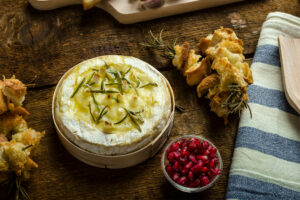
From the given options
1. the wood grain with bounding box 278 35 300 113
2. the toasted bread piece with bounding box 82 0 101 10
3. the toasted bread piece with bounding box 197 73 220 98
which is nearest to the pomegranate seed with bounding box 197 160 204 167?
the toasted bread piece with bounding box 197 73 220 98

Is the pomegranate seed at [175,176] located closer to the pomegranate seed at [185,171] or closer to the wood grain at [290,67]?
the pomegranate seed at [185,171]

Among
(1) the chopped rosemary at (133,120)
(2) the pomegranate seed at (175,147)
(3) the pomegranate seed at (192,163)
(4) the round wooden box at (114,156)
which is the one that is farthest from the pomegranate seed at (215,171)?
(1) the chopped rosemary at (133,120)

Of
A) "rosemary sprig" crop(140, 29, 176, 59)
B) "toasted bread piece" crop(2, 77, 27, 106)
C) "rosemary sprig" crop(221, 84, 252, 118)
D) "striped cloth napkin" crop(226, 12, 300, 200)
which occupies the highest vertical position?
"toasted bread piece" crop(2, 77, 27, 106)

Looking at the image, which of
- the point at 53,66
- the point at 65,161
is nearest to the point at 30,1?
the point at 53,66

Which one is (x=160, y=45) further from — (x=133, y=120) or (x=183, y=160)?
(x=183, y=160)

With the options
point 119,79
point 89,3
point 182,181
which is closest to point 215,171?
point 182,181

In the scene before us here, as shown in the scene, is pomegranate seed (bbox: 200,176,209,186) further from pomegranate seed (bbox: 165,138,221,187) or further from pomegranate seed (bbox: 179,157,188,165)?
pomegranate seed (bbox: 179,157,188,165)
